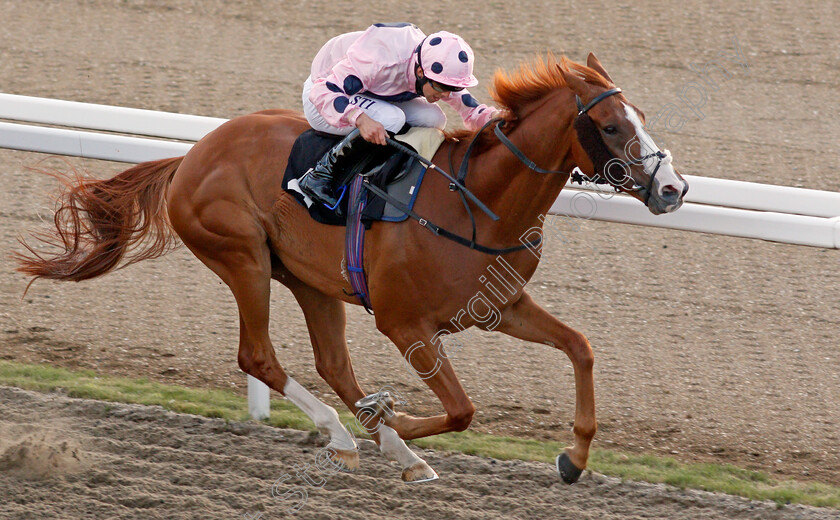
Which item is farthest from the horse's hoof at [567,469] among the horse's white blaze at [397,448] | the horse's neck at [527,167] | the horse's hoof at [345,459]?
the horse's neck at [527,167]

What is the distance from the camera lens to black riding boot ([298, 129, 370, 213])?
13.0 feet

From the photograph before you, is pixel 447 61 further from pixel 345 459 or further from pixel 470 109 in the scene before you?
pixel 345 459

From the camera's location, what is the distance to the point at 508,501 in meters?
4.05

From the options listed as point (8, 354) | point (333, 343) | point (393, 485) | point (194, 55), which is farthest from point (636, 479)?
point (194, 55)

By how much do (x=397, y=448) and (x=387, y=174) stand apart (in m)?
1.06

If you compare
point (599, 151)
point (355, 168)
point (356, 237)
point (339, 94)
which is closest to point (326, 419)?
point (356, 237)

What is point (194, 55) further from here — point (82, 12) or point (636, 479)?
point (636, 479)

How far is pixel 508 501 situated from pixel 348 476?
0.65 metres

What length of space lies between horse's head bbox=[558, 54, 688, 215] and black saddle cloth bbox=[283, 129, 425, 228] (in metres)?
0.71

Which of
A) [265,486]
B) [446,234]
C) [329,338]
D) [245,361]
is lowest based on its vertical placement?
[265,486]

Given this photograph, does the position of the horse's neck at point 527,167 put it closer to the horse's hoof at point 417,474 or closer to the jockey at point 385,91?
the jockey at point 385,91

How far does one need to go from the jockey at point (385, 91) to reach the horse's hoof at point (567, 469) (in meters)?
1.27

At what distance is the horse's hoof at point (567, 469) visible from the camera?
13.2 ft

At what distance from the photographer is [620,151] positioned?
3377 millimetres
